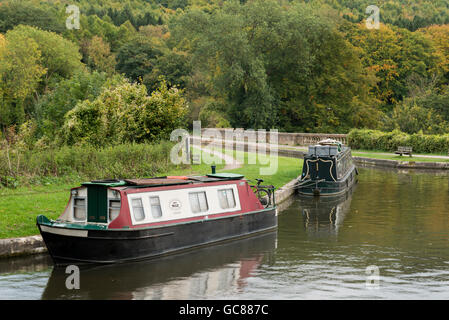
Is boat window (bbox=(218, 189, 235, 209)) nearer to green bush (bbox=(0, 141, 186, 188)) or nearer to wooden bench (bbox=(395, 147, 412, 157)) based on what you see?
green bush (bbox=(0, 141, 186, 188))

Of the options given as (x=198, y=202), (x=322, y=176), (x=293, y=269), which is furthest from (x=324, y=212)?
(x=293, y=269)

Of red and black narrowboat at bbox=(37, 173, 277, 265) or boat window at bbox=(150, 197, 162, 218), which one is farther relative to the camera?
boat window at bbox=(150, 197, 162, 218)

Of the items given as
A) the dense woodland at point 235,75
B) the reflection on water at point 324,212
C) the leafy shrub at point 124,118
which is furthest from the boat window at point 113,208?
the dense woodland at point 235,75

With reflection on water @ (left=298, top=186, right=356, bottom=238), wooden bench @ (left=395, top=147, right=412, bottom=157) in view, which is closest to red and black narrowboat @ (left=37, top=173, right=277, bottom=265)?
reflection on water @ (left=298, top=186, right=356, bottom=238)

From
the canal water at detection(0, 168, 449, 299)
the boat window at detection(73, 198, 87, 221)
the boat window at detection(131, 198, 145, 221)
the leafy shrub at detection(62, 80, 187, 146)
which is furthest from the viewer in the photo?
the leafy shrub at detection(62, 80, 187, 146)

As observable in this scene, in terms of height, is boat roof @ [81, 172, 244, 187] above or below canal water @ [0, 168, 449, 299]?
above

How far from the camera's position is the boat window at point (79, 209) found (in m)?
15.1

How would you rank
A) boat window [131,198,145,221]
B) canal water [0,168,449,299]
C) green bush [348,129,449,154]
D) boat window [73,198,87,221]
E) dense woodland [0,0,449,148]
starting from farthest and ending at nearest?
green bush [348,129,449,154], dense woodland [0,0,449,148], boat window [73,198,87,221], boat window [131,198,145,221], canal water [0,168,449,299]

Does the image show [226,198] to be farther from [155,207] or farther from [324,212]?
[324,212]

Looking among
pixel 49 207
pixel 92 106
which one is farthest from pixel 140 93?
pixel 49 207

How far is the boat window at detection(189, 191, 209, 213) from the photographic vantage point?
16500 mm

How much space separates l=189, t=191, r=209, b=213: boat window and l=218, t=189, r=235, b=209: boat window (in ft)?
2.18

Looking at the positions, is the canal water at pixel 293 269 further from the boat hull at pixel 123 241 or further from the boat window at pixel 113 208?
the boat window at pixel 113 208

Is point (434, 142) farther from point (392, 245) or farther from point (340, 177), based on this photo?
point (392, 245)
